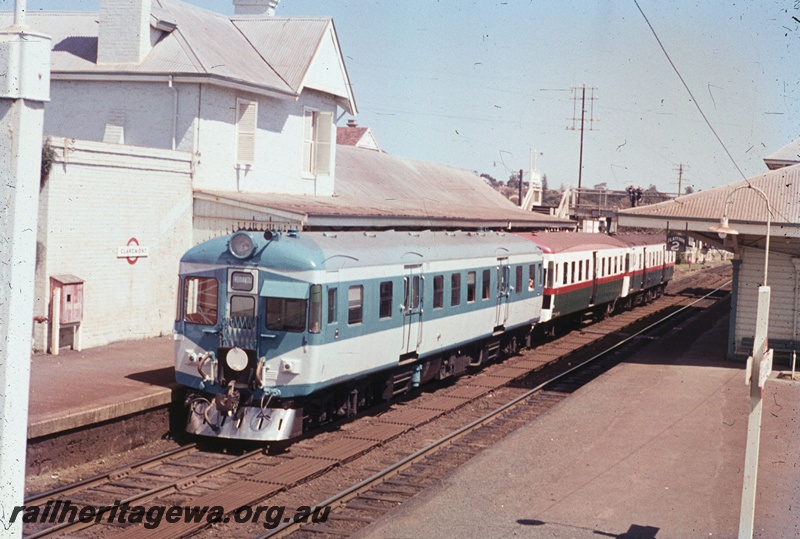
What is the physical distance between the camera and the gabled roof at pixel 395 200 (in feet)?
64.0

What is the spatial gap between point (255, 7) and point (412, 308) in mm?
15340

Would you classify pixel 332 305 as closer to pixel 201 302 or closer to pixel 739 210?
pixel 201 302

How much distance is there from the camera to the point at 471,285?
17.9 meters

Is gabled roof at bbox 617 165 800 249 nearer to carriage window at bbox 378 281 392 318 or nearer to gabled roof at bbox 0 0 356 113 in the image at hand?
carriage window at bbox 378 281 392 318

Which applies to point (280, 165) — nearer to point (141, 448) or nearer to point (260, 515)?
point (141, 448)

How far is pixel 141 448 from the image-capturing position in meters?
12.4

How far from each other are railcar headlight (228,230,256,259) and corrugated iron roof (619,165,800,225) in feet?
33.5

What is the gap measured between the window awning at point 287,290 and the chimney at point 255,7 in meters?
16.6

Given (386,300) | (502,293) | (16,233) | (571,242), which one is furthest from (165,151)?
(16,233)

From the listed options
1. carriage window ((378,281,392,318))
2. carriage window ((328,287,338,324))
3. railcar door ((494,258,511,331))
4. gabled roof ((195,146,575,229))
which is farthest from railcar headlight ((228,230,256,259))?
railcar door ((494,258,511,331))

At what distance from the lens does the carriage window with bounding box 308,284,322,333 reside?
12.0 meters

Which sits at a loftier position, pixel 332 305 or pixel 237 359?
pixel 332 305

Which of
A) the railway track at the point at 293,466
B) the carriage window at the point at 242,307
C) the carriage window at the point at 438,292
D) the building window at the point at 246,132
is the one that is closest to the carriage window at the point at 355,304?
the carriage window at the point at 242,307

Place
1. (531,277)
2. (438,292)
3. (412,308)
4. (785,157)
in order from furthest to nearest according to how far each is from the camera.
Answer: (785,157) < (531,277) < (438,292) < (412,308)
